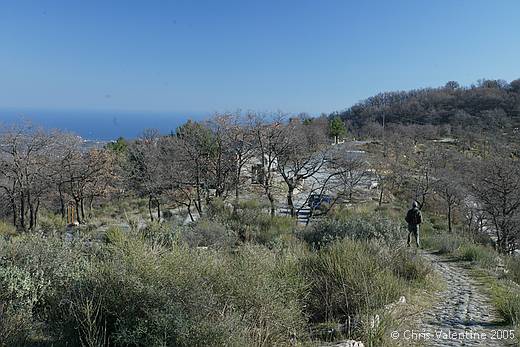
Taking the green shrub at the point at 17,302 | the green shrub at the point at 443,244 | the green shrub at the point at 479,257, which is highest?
the green shrub at the point at 17,302

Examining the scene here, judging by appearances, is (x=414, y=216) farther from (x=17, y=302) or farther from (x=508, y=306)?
(x=17, y=302)

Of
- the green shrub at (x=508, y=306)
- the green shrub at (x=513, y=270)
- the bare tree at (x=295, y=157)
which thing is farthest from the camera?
the bare tree at (x=295, y=157)

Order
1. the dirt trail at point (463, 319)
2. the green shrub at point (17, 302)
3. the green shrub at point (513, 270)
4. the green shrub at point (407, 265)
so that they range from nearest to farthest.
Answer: the green shrub at point (17, 302) → the dirt trail at point (463, 319) → the green shrub at point (407, 265) → the green shrub at point (513, 270)

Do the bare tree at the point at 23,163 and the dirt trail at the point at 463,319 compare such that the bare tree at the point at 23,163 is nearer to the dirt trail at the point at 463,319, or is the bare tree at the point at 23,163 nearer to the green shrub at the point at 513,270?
the dirt trail at the point at 463,319

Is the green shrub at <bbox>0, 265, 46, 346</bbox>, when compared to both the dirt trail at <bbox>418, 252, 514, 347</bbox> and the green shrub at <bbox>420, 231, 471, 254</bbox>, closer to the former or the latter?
the dirt trail at <bbox>418, 252, 514, 347</bbox>

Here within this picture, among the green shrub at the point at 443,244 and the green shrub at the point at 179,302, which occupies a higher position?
the green shrub at the point at 179,302

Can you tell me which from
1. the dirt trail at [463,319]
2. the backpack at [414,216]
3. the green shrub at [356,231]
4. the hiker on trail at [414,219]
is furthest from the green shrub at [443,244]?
the dirt trail at [463,319]

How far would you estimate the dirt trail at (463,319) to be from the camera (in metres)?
5.90

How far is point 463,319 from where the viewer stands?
695cm

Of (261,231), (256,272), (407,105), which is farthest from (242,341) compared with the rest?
(407,105)

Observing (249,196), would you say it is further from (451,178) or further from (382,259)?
(382,259)

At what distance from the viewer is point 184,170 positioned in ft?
85.5

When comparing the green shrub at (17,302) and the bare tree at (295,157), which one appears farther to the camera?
the bare tree at (295,157)

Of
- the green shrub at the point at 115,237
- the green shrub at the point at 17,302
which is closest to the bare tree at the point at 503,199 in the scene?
the green shrub at the point at 115,237
